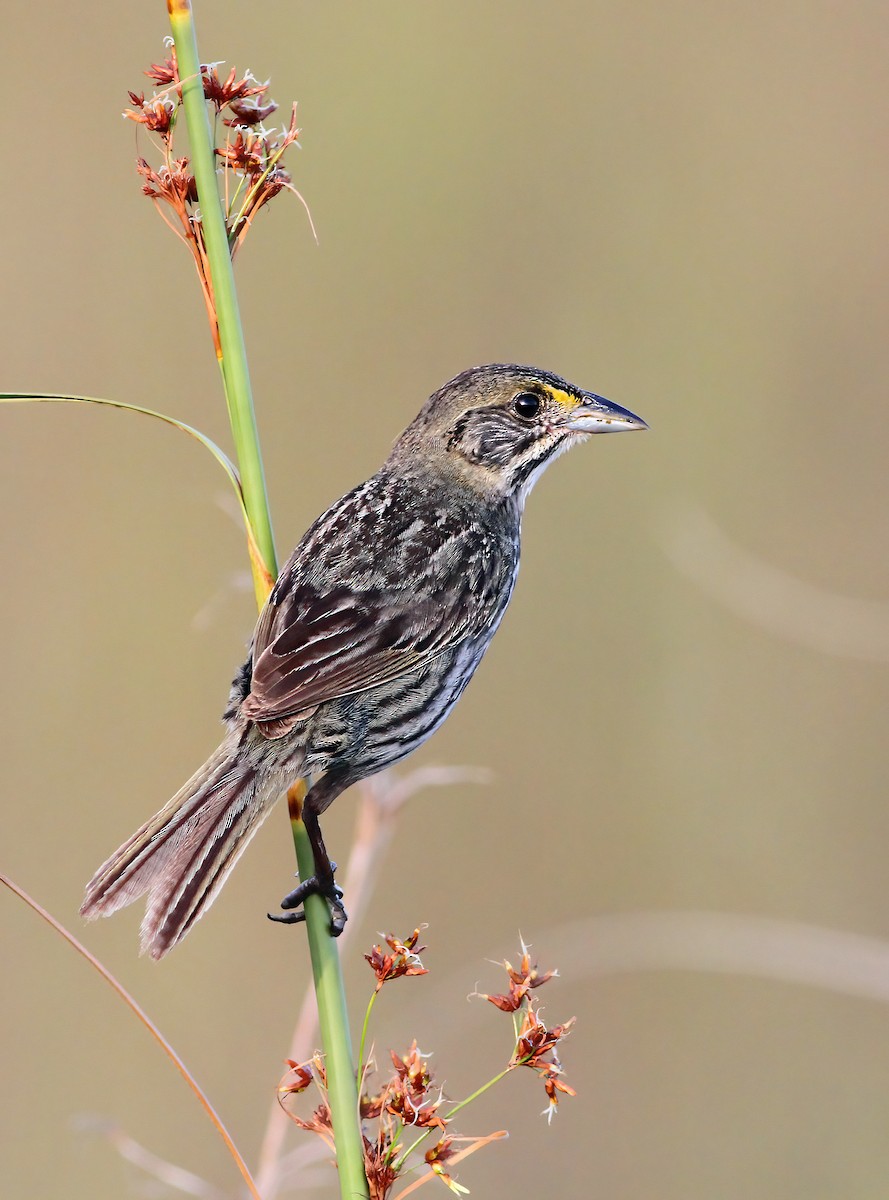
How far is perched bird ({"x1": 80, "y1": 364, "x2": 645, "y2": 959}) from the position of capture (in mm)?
2479

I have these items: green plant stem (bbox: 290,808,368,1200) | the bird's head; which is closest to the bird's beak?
the bird's head

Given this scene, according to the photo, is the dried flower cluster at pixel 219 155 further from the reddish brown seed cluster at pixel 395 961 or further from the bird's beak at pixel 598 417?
the bird's beak at pixel 598 417

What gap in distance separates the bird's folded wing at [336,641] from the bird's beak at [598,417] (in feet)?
2.32

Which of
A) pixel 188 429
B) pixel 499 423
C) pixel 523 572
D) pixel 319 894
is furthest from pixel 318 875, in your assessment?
pixel 523 572

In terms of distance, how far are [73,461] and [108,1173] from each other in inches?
115

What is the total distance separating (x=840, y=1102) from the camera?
5.45 m

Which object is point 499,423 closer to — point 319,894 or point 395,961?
point 319,894

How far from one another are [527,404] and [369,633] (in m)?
0.96

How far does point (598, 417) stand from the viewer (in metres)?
3.51

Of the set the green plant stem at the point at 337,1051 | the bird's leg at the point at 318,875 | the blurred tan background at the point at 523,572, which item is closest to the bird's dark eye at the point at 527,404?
the bird's leg at the point at 318,875

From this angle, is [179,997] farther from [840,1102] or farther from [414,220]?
[414,220]

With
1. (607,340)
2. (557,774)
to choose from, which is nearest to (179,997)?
(557,774)

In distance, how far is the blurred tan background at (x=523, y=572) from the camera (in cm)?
545

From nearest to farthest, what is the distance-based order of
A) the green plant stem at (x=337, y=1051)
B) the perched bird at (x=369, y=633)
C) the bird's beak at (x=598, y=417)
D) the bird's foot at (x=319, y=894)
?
the green plant stem at (x=337, y=1051) → the bird's foot at (x=319, y=894) → the perched bird at (x=369, y=633) → the bird's beak at (x=598, y=417)
